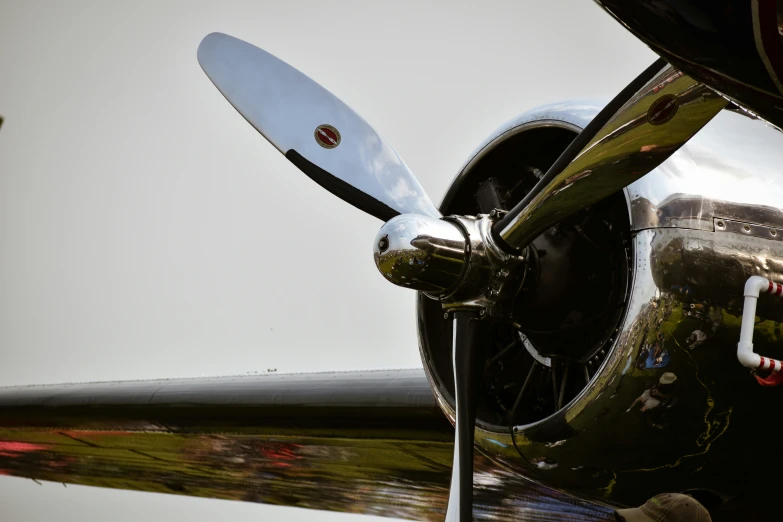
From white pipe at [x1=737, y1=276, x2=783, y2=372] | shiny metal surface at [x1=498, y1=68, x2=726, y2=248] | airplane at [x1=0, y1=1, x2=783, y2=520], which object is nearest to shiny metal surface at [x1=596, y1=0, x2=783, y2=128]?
airplane at [x1=0, y1=1, x2=783, y2=520]

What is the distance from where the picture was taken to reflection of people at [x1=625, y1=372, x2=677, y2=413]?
2441 millimetres

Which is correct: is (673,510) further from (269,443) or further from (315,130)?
(269,443)

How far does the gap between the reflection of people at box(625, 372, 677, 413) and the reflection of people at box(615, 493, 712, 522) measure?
1.40 ft

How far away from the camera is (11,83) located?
521 inches

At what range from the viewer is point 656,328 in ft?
7.98

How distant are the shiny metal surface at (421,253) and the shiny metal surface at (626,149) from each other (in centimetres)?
16

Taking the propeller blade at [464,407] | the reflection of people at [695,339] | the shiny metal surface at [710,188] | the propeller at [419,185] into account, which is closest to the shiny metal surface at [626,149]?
the propeller at [419,185]

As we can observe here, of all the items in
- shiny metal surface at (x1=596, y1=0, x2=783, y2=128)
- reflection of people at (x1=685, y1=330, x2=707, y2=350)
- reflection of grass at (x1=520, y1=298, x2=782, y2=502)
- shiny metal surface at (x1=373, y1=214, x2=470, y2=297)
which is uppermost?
shiny metal surface at (x1=596, y1=0, x2=783, y2=128)

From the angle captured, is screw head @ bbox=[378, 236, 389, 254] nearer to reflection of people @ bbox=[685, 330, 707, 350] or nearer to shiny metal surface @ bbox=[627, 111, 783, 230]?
shiny metal surface @ bbox=[627, 111, 783, 230]

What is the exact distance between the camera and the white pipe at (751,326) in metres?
2.16

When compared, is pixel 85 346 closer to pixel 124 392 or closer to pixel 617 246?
pixel 124 392

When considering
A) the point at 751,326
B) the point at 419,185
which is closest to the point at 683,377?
the point at 751,326

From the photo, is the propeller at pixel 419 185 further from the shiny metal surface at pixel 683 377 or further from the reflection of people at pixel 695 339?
the reflection of people at pixel 695 339

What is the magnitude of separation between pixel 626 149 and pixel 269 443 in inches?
109
